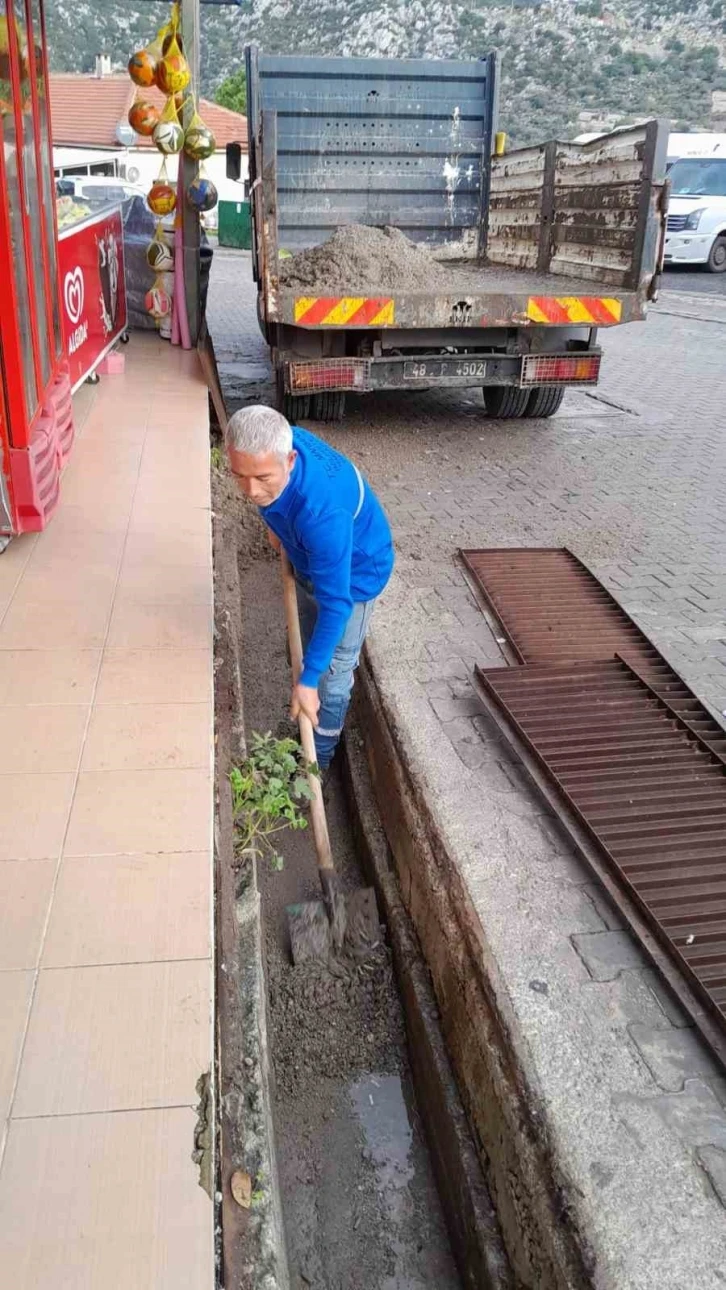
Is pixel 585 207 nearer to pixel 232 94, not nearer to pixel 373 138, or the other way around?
pixel 373 138

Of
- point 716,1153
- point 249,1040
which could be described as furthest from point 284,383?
point 716,1153

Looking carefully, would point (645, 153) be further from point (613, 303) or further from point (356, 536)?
point (356, 536)

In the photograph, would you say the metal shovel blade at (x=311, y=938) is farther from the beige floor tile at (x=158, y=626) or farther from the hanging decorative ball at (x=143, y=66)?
the hanging decorative ball at (x=143, y=66)

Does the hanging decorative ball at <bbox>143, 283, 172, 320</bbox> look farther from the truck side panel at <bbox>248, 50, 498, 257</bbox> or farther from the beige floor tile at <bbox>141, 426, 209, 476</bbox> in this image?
the beige floor tile at <bbox>141, 426, 209, 476</bbox>

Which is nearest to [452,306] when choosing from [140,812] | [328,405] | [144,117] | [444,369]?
[444,369]

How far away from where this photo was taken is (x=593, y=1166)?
6.13 feet

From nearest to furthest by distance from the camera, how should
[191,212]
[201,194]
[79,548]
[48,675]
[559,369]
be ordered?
1. [48,675]
2. [79,548]
3. [559,369]
4. [201,194]
5. [191,212]

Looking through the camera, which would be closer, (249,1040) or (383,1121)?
(249,1040)

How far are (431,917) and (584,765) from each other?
76 centimetres

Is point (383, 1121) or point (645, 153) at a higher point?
point (645, 153)

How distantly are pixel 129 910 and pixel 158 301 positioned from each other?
6.68m

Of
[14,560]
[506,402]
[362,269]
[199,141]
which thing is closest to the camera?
[14,560]

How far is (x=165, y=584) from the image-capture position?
151 inches

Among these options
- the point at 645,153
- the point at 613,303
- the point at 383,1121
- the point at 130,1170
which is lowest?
the point at 383,1121
